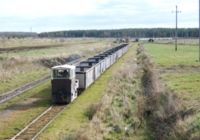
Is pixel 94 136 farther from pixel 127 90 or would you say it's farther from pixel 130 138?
pixel 127 90

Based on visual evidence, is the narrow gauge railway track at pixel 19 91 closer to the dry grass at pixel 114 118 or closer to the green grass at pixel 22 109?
the green grass at pixel 22 109

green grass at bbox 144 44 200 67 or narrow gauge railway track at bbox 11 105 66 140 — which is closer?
narrow gauge railway track at bbox 11 105 66 140

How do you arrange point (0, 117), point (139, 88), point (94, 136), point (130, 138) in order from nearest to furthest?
point (94, 136) < point (130, 138) < point (0, 117) < point (139, 88)

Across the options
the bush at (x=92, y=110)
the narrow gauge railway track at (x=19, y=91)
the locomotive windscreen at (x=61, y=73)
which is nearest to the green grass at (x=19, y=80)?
the narrow gauge railway track at (x=19, y=91)

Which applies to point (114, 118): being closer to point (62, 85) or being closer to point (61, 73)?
point (62, 85)

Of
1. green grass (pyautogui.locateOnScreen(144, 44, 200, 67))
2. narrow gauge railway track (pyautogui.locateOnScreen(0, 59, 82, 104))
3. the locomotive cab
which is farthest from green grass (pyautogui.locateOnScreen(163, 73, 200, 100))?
green grass (pyautogui.locateOnScreen(144, 44, 200, 67))

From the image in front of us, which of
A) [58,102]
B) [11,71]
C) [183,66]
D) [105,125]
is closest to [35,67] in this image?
[11,71]

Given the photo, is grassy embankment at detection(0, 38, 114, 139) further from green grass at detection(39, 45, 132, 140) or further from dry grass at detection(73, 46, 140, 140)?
dry grass at detection(73, 46, 140, 140)
